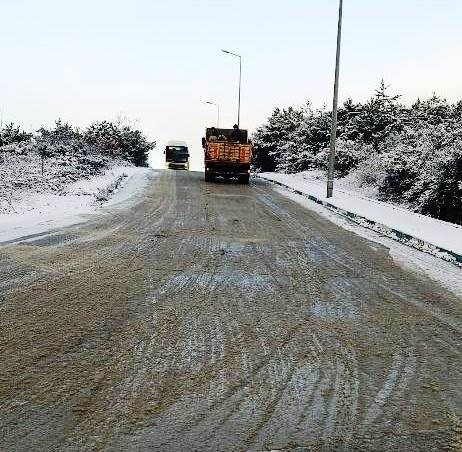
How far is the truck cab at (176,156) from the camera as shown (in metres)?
44.8

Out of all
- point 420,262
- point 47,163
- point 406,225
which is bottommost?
point 420,262

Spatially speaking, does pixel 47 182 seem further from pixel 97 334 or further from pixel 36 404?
pixel 36 404

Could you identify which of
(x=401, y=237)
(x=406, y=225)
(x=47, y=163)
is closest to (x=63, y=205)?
(x=401, y=237)

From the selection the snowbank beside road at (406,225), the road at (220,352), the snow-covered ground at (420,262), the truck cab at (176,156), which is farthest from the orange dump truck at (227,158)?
the truck cab at (176,156)

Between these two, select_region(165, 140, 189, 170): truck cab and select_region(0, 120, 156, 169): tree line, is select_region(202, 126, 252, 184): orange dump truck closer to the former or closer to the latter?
select_region(0, 120, 156, 169): tree line

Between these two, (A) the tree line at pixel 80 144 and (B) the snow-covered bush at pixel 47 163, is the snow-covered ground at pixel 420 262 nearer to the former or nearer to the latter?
(B) the snow-covered bush at pixel 47 163

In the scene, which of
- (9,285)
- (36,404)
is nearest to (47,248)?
(9,285)

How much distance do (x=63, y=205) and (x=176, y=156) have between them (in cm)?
3286

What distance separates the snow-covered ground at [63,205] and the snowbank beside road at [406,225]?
21.2 ft

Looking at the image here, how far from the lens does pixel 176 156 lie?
44906mm

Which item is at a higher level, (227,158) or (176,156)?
(227,158)

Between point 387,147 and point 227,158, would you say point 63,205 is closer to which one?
point 227,158

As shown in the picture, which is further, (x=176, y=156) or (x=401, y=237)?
(x=176, y=156)

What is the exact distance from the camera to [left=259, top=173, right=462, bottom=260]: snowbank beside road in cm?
926
